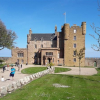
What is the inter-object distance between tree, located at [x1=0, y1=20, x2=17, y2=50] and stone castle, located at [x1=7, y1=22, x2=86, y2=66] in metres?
17.9

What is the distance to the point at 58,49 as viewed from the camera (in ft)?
201

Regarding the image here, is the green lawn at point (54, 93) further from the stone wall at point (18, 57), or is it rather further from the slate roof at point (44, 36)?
the slate roof at point (44, 36)

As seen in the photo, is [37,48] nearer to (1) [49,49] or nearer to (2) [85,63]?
(1) [49,49]

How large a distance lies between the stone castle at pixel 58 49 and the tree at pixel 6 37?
17876mm

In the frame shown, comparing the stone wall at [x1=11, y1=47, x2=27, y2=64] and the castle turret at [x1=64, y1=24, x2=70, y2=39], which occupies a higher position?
the castle turret at [x1=64, y1=24, x2=70, y2=39]

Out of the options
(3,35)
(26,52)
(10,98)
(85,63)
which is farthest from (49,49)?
(10,98)

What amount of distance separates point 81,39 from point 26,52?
2583 cm

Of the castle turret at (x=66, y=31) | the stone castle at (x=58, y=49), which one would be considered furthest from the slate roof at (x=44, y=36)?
the castle turret at (x=66, y=31)

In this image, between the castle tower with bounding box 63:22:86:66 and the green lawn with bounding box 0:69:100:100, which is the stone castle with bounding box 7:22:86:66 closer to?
the castle tower with bounding box 63:22:86:66

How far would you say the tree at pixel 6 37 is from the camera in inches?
1582

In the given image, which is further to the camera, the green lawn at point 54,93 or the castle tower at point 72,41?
the castle tower at point 72,41

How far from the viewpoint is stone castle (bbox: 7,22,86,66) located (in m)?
59.0

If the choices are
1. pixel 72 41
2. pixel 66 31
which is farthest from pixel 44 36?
→ pixel 72 41

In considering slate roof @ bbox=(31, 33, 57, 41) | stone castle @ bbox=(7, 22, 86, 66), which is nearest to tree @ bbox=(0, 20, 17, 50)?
stone castle @ bbox=(7, 22, 86, 66)
